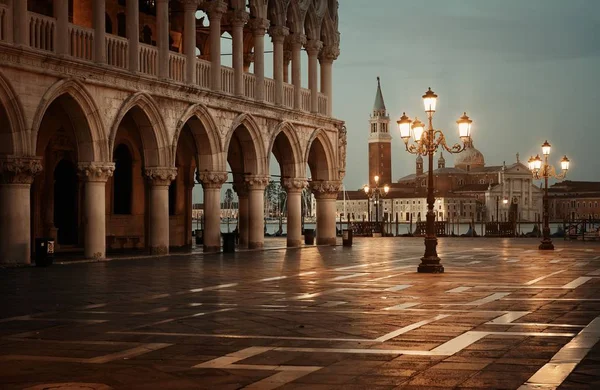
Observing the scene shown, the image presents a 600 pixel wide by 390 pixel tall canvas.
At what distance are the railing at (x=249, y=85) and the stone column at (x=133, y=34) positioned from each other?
23.1 ft

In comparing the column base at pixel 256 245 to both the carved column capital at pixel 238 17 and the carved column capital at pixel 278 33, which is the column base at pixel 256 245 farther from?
the carved column capital at pixel 238 17

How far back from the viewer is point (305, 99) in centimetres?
4228

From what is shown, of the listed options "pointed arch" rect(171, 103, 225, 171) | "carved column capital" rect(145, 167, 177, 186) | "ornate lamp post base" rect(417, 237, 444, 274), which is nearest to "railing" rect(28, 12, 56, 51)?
"carved column capital" rect(145, 167, 177, 186)

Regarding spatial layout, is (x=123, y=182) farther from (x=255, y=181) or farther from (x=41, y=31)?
(x=41, y=31)

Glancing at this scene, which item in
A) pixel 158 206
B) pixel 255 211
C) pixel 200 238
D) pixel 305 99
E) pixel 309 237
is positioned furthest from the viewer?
pixel 200 238

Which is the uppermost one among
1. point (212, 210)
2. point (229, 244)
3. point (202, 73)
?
point (202, 73)

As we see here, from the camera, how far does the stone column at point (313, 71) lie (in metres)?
42.4

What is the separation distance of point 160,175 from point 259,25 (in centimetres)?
823

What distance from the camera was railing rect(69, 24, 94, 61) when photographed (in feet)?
93.6

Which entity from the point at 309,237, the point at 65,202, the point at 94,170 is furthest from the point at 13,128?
the point at 309,237

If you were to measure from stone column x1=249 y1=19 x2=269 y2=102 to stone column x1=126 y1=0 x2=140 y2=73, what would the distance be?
24.7ft

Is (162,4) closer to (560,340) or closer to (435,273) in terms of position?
(435,273)

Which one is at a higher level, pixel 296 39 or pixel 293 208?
pixel 296 39

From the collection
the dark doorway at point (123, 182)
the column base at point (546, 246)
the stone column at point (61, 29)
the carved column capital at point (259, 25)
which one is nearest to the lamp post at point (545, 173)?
the column base at point (546, 246)
